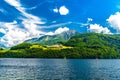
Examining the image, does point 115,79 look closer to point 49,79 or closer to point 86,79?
point 86,79

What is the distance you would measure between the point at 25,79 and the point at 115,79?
36.7 m

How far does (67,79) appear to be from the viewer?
4082 inches

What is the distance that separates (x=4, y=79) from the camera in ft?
340

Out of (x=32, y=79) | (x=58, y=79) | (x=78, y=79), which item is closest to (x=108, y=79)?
(x=78, y=79)

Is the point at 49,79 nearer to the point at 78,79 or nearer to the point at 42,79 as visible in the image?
the point at 42,79

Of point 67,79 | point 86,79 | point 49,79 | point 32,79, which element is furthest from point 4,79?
point 86,79

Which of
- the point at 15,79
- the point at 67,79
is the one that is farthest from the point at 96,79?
the point at 15,79

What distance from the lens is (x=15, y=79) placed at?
342 ft

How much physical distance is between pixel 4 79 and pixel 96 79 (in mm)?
36740

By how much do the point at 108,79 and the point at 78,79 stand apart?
1284cm

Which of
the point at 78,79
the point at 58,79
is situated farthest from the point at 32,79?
the point at 78,79

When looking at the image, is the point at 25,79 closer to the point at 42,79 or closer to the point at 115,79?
the point at 42,79

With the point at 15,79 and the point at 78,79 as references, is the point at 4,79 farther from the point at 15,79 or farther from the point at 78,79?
the point at 78,79

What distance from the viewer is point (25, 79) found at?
10400 centimetres
